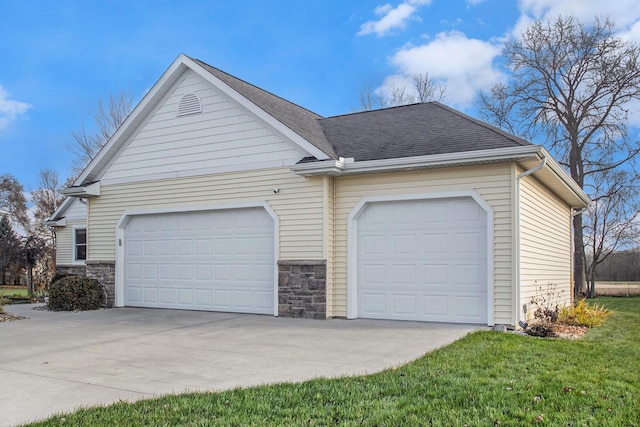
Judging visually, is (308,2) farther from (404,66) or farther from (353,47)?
(404,66)

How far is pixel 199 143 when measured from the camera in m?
12.5

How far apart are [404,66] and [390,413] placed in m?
23.5

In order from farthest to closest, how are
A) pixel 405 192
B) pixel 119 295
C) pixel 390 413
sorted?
pixel 119 295, pixel 405 192, pixel 390 413

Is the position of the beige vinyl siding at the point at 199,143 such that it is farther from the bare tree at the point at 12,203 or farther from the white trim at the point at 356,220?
the bare tree at the point at 12,203

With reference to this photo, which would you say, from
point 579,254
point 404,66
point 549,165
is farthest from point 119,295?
point 579,254

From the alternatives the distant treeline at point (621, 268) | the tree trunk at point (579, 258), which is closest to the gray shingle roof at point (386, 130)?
the tree trunk at point (579, 258)

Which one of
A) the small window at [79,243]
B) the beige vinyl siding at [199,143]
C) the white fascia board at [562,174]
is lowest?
the small window at [79,243]

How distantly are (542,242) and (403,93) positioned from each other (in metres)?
17.4

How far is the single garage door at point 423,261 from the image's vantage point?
389 inches

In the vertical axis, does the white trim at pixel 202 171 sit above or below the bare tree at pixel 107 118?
below

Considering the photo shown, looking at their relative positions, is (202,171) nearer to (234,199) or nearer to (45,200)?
(234,199)

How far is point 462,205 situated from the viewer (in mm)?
10047

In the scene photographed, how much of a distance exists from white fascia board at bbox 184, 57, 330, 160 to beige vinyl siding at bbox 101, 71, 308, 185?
0.21 metres

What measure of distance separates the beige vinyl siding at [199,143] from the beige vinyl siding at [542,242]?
4627 millimetres
